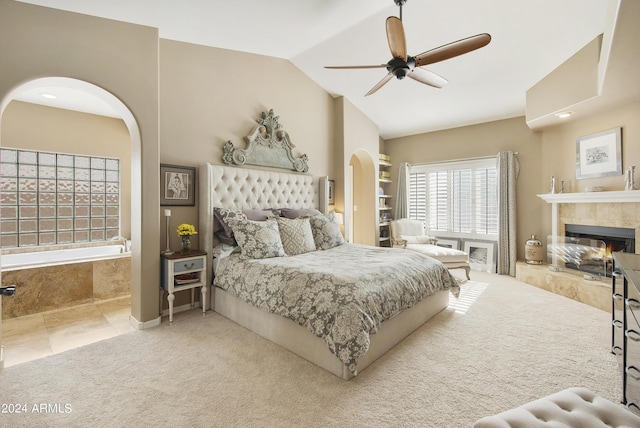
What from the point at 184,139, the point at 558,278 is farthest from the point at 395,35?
the point at 558,278

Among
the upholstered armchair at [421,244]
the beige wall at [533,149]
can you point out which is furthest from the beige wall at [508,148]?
the upholstered armchair at [421,244]

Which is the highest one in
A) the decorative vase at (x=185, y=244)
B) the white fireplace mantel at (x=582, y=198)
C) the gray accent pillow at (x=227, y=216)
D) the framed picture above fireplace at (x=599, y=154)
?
the framed picture above fireplace at (x=599, y=154)

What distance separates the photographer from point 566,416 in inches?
45.3

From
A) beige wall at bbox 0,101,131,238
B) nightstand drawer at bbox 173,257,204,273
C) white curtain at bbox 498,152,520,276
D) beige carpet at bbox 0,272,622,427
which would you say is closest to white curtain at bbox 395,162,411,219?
white curtain at bbox 498,152,520,276

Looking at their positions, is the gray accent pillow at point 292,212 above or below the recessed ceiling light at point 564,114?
below

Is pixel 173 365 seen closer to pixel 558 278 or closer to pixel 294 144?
pixel 294 144

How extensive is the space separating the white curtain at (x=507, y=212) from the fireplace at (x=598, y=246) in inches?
33.8

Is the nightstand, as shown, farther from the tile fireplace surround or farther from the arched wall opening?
the tile fireplace surround

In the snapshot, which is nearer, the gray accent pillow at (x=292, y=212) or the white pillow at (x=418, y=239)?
the gray accent pillow at (x=292, y=212)

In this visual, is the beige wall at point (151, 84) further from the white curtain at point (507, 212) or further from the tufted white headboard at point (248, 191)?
the white curtain at point (507, 212)

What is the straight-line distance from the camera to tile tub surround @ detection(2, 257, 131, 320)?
3.31m

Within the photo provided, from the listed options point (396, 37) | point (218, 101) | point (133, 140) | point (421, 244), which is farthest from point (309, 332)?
point (421, 244)

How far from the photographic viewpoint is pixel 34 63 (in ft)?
7.70

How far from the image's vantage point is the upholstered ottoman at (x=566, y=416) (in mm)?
1109
